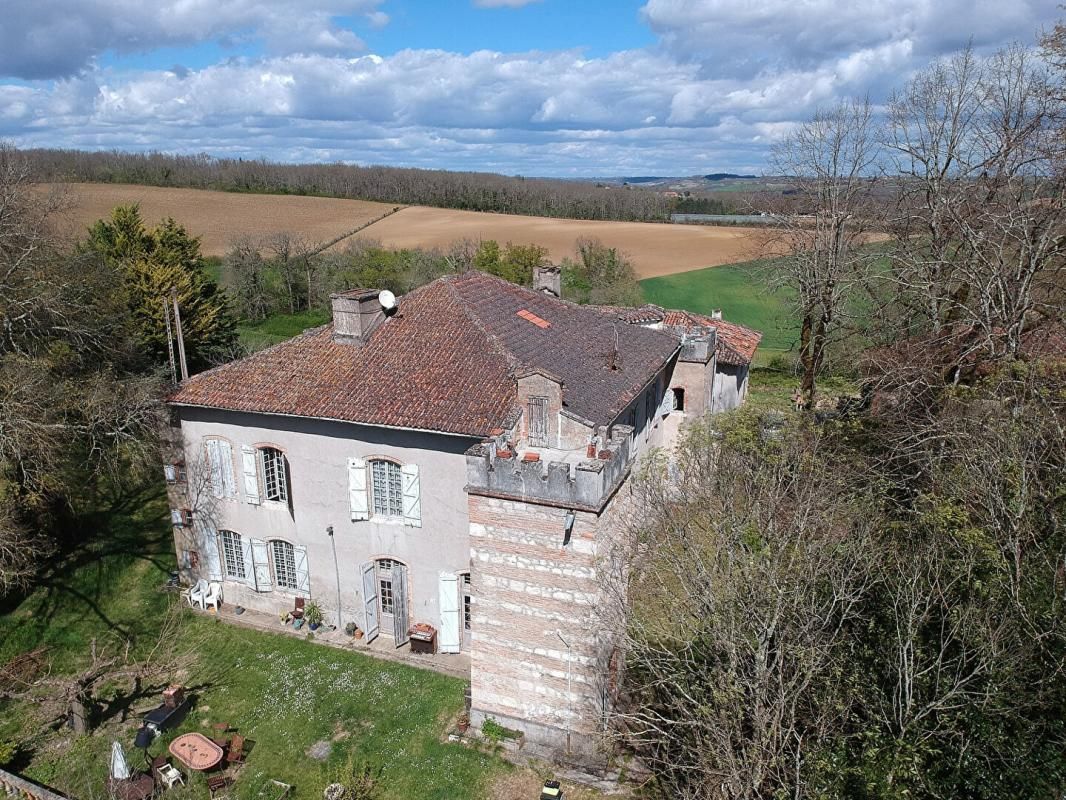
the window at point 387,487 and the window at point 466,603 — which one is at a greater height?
the window at point 387,487

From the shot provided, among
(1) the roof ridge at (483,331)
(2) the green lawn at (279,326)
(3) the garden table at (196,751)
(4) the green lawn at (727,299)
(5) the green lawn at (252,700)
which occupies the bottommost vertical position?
(5) the green lawn at (252,700)

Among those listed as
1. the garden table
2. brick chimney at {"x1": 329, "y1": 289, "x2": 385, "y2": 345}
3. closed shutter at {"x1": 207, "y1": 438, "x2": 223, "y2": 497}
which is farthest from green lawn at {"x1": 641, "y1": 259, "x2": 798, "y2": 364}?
the garden table

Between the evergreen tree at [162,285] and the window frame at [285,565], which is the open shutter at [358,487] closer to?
the window frame at [285,565]

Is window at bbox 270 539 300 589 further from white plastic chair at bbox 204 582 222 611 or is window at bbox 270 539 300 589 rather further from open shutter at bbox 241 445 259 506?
white plastic chair at bbox 204 582 222 611

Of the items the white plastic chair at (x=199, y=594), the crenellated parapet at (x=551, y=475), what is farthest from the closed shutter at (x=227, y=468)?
the crenellated parapet at (x=551, y=475)

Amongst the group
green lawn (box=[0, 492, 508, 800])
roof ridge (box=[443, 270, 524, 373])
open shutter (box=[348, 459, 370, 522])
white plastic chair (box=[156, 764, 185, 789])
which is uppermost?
roof ridge (box=[443, 270, 524, 373])

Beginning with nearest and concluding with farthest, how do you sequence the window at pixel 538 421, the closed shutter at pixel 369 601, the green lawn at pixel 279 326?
the window at pixel 538 421, the closed shutter at pixel 369 601, the green lawn at pixel 279 326

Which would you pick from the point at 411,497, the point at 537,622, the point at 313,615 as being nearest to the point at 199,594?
the point at 313,615
